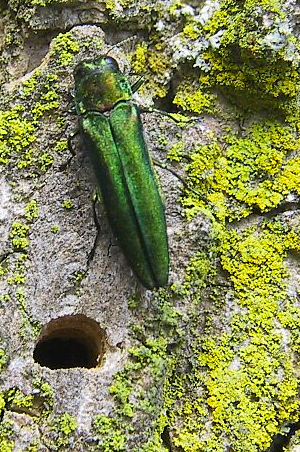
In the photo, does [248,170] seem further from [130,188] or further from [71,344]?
[71,344]

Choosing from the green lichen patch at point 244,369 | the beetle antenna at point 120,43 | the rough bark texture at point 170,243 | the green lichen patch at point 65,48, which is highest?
the green lichen patch at point 65,48

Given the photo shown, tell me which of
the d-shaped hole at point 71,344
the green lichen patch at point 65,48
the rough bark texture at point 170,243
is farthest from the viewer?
the green lichen patch at point 65,48

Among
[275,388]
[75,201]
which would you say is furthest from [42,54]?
[275,388]

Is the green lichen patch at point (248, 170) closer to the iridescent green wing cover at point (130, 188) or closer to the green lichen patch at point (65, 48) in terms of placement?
the iridescent green wing cover at point (130, 188)

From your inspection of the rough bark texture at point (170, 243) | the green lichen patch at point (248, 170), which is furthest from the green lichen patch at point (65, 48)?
the green lichen patch at point (248, 170)

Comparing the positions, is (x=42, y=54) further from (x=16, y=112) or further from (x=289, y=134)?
(x=289, y=134)

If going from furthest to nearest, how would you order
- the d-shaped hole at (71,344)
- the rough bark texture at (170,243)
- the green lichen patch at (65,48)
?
the green lichen patch at (65,48) < the d-shaped hole at (71,344) < the rough bark texture at (170,243)

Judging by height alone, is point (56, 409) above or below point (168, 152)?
below
